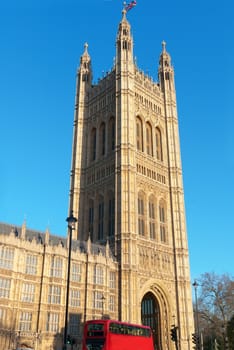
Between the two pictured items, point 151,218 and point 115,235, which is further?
point 151,218

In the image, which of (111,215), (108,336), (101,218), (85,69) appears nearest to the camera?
(108,336)

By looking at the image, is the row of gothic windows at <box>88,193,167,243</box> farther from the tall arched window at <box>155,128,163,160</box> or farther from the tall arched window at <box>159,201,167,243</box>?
the tall arched window at <box>155,128,163,160</box>

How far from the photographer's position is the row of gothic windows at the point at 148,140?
70.4 m

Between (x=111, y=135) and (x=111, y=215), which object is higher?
(x=111, y=135)

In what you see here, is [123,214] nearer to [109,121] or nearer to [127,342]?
[109,121]

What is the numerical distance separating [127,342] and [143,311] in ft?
107

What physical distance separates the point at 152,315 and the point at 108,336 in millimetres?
34626

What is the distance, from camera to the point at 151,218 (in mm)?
65812

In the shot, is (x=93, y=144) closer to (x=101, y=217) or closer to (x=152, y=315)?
(x=101, y=217)

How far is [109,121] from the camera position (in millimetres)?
72000

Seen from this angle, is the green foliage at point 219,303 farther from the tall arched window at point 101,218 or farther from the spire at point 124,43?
the spire at point 124,43

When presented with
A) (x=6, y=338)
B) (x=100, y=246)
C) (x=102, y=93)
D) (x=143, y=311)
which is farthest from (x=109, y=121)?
(x=6, y=338)

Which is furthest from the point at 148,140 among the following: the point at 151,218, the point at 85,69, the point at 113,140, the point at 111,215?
the point at 85,69

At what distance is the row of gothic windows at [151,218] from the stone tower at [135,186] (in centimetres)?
17
